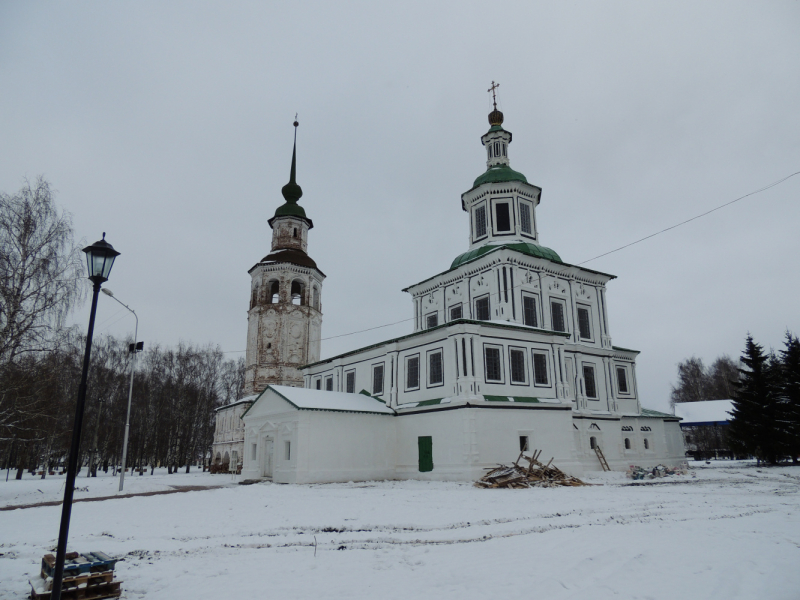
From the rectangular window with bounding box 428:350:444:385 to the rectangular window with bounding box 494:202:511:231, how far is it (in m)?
11.4

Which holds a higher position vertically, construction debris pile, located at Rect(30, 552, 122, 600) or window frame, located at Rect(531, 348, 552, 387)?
window frame, located at Rect(531, 348, 552, 387)

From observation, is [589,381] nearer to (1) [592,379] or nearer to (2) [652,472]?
(1) [592,379]

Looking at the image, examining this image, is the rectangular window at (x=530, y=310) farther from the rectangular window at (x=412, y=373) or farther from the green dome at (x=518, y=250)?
the rectangular window at (x=412, y=373)

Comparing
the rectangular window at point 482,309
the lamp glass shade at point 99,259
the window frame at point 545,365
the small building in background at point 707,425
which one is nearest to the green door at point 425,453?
the window frame at point 545,365

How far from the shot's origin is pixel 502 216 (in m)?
33.9

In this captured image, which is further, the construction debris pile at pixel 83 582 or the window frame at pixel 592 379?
the window frame at pixel 592 379

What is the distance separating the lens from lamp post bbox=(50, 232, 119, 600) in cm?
552

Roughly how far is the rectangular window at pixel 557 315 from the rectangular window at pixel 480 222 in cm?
672

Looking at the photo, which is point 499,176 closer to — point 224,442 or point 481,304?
point 481,304

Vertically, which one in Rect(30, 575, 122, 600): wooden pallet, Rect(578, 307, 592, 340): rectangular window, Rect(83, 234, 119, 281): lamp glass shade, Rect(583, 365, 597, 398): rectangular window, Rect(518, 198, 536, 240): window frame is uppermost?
Rect(518, 198, 536, 240): window frame

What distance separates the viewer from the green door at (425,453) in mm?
24984

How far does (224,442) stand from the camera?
134ft

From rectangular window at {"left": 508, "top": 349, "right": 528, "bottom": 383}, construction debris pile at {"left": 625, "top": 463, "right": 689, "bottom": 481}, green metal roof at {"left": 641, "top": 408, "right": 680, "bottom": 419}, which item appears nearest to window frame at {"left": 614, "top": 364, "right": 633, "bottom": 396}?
green metal roof at {"left": 641, "top": 408, "right": 680, "bottom": 419}

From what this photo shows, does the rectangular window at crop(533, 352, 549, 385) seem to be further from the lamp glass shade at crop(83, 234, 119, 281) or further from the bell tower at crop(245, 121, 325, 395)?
the lamp glass shade at crop(83, 234, 119, 281)
